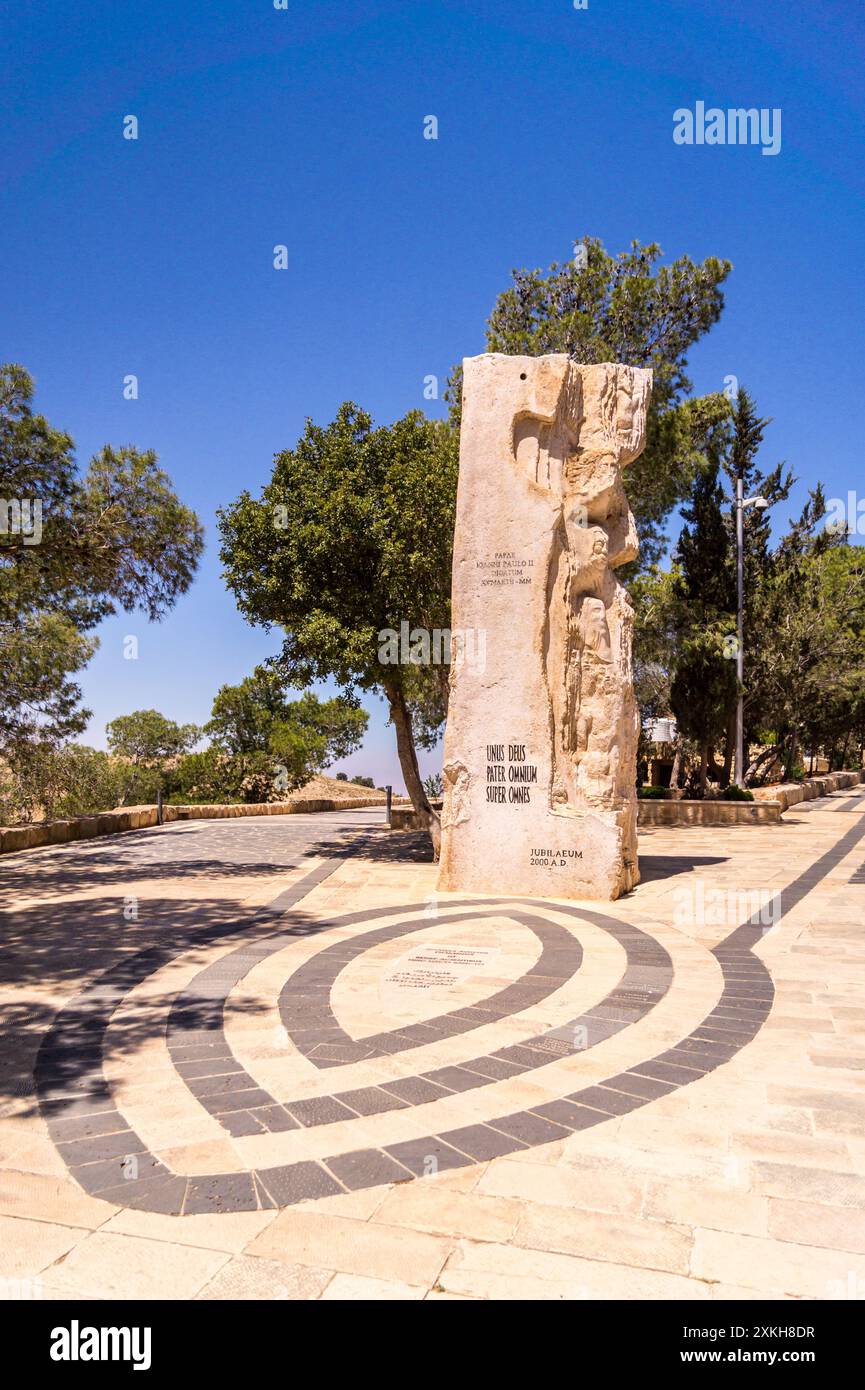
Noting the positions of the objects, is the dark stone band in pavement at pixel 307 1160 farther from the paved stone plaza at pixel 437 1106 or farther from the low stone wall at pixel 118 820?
the low stone wall at pixel 118 820

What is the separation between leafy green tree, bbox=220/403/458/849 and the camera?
14.3 meters

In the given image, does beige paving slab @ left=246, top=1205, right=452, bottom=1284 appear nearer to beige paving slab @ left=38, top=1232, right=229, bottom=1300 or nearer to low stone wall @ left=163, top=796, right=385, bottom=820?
beige paving slab @ left=38, top=1232, right=229, bottom=1300

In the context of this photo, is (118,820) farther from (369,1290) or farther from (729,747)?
(729,747)

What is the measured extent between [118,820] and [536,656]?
13.5m

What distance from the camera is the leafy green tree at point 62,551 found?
12.6 meters

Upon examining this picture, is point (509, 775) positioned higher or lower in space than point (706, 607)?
lower

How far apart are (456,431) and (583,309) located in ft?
14.9

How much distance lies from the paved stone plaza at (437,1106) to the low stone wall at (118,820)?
845 cm

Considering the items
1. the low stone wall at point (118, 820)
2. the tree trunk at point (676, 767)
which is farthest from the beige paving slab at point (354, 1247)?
the tree trunk at point (676, 767)

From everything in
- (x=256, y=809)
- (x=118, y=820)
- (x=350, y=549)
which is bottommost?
(x=256, y=809)

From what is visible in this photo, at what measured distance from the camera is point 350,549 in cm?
1448

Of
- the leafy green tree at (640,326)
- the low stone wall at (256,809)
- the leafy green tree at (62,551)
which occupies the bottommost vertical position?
the low stone wall at (256,809)

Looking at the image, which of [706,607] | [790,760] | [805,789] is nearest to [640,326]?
[706,607]

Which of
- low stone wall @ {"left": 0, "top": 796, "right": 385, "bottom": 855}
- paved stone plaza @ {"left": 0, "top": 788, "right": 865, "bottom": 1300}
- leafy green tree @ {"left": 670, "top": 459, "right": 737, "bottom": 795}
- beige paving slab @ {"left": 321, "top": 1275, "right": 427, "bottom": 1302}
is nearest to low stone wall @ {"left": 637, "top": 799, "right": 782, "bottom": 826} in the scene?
leafy green tree @ {"left": 670, "top": 459, "right": 737, "bottom": 795}
